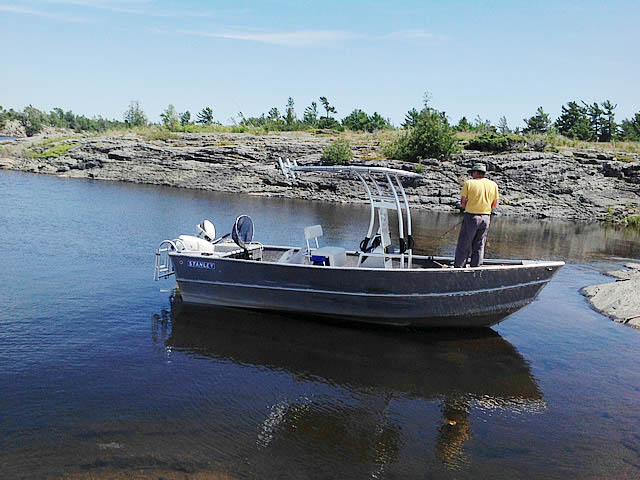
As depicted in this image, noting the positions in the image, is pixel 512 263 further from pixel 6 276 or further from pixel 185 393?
pixel 6 276

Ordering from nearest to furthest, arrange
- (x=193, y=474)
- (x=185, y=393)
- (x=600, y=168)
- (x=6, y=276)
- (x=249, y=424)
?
(x=193, y=474) → (x=249, y=424) → (x=185, y=393) → (x=6, y=276) → (x=600, y=168)

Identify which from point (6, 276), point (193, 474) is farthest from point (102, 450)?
point (6, 276)

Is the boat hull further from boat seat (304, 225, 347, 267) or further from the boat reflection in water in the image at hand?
boat seat (304, 225, 347, 267)

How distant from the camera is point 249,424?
6.47 meters

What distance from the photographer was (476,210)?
31.7 ft

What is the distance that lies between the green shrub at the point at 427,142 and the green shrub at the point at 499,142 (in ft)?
7.90

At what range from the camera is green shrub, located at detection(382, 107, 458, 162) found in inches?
1726

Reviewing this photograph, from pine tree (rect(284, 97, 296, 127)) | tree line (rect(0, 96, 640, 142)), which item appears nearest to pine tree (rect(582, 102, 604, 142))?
tree line (rect(0, 96, 640, 142))

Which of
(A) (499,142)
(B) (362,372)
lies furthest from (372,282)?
(A) (499,142)

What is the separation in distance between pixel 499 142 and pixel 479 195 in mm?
37336

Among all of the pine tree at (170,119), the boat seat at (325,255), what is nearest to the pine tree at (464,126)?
the pine tree at (170,119)

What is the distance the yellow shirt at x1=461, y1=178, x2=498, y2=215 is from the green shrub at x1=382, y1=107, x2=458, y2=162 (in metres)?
35.2

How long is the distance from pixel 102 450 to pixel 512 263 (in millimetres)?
8379

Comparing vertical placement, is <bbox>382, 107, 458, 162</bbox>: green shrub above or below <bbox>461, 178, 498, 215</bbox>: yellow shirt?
above
